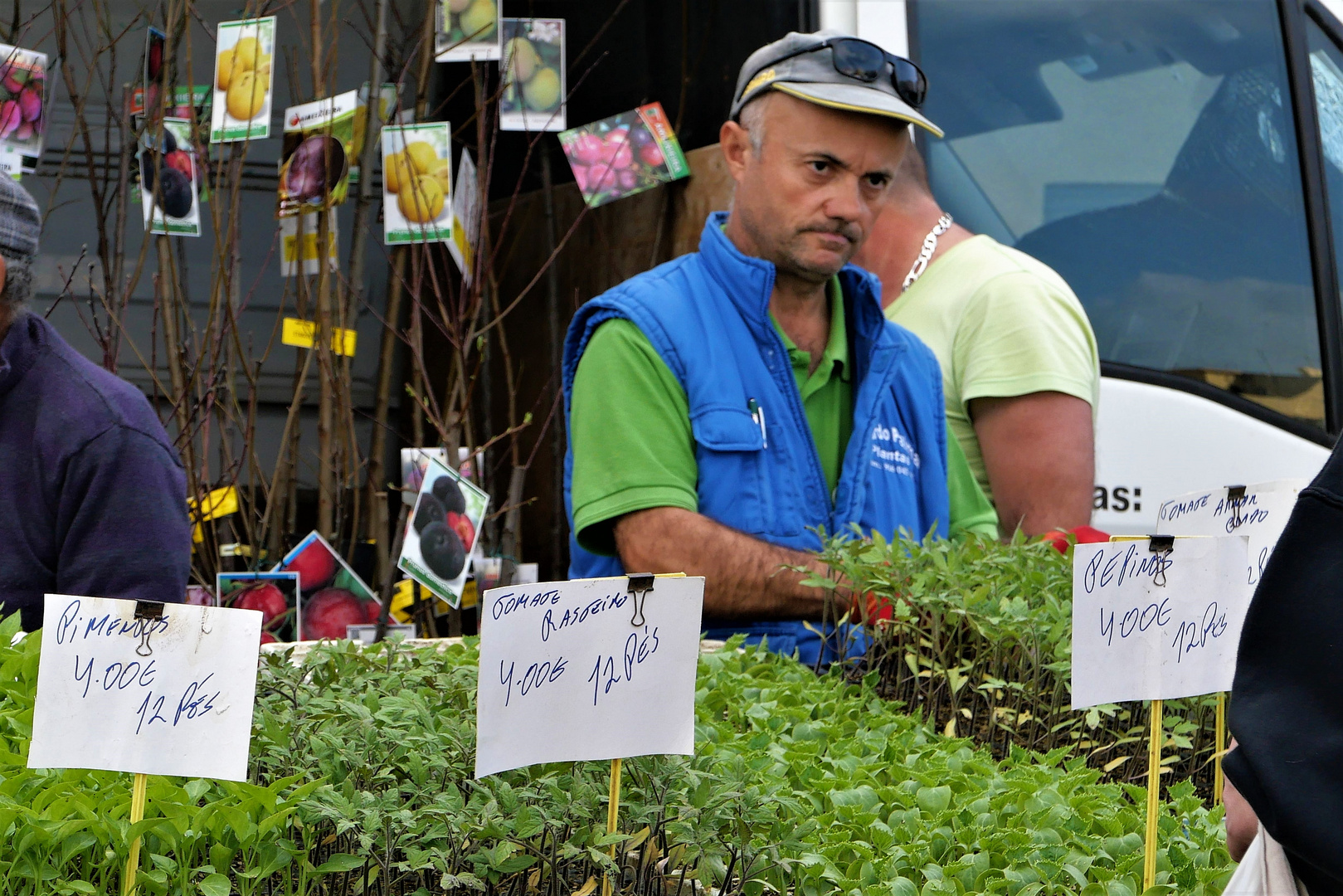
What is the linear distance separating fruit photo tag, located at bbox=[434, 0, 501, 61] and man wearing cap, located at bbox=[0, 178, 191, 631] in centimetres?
171

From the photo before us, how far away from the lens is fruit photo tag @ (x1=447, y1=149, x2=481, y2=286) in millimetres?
3771

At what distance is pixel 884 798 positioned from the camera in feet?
3.97

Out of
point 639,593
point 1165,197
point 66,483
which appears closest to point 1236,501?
point 639,593

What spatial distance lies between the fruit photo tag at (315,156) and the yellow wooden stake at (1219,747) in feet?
8.57

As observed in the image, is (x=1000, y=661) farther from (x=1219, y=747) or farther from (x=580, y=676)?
(x=580, y=676)

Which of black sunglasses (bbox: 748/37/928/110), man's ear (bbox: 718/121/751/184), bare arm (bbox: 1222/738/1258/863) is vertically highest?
black sunglasses (bbox: 748/37/928/110)

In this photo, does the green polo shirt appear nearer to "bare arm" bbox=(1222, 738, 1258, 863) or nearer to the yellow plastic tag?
"bare arm" bbox=(1222, 738, 1258, 863)

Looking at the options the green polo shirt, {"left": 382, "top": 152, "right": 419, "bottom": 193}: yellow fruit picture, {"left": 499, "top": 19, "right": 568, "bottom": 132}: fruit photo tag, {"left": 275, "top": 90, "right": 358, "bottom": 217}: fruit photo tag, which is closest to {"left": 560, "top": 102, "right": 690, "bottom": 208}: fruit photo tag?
{"left": 499, "top": 19, "right": 568, "bottom": 132}: fruit photo tag

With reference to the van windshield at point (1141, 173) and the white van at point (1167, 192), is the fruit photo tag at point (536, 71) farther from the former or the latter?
the van windshield at point (1141, 173)

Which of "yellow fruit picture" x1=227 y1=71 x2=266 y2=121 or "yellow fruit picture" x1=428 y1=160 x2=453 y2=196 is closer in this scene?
"yellow fruit picture" x1=227 y1=71 x2=266 y2=121

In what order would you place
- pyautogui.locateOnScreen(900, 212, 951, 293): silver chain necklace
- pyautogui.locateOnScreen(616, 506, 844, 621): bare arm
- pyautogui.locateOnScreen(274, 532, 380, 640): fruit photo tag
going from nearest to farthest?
1. pyautogui.locateOnScreen(616, 506, 844, 621): bare arm
2. pyautogui.locateOnScreen(900, 212, 951, 293): silver chain necklace
3. pyautogui.locateOnScreen(274, 532, 380, 640): fruit photo tag

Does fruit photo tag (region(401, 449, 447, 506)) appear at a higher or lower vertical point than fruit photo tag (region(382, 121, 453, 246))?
lower

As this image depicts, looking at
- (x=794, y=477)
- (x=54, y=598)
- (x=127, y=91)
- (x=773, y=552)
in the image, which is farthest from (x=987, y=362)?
(x=127, y=91)

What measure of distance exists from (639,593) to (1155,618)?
50 cm
